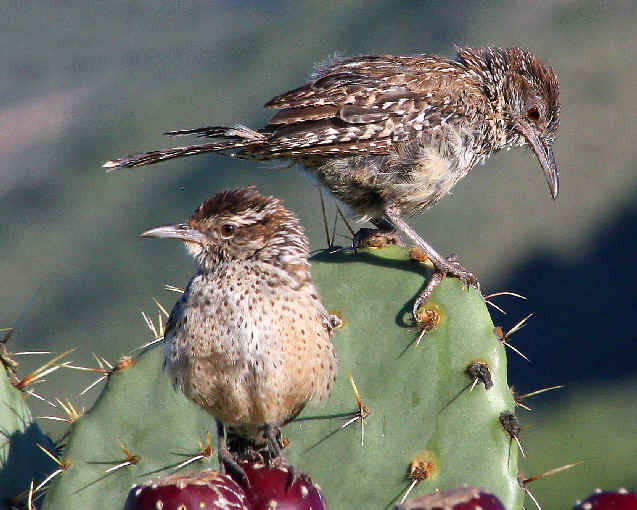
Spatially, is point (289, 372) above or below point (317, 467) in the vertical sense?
above

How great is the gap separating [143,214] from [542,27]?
4732 mm

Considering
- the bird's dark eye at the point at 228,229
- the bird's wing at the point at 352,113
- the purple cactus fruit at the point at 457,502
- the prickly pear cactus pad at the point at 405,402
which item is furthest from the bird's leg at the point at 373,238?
the purple cactus fruit at the point at 457,502

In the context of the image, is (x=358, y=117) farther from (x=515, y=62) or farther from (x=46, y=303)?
(x=46, y=303)

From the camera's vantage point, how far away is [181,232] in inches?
98.4

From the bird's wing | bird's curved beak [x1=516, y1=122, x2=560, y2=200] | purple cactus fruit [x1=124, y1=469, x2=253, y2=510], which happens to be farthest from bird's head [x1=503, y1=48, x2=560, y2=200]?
purple cactus fruit [x1=124, y1=469, x2=253, y2=510]

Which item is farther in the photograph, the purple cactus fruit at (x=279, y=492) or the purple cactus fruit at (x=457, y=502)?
the purple cactus fruit at (x=279, y=492)

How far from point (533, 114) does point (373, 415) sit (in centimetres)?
169

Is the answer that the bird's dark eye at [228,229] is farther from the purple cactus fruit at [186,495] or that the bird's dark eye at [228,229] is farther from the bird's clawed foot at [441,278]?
the purple cactus fruit at [186,495]

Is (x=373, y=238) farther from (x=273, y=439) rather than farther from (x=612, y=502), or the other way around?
(x=612, y=502)

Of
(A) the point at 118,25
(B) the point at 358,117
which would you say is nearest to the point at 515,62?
(B) the point at 358,117

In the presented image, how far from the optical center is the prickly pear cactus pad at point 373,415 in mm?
2484

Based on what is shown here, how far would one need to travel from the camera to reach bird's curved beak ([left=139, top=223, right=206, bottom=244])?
8.02 feet

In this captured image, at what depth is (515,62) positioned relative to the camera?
3842 mm

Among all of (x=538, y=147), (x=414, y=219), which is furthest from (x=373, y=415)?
(x=414, y=219)
